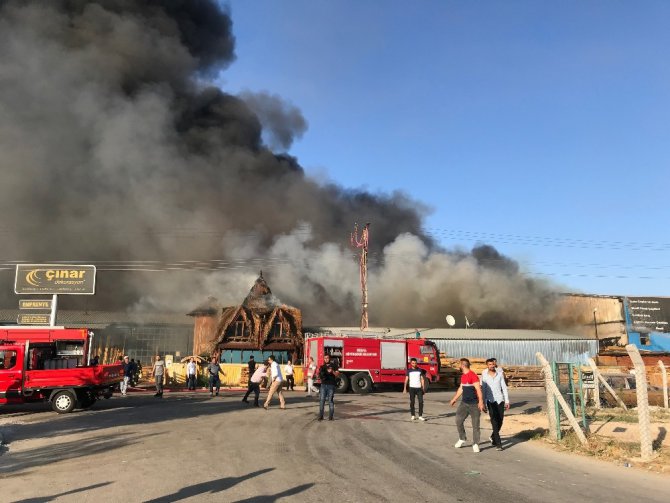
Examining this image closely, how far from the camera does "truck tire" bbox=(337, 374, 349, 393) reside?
71.3 ft

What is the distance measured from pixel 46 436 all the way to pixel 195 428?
9.10 feet

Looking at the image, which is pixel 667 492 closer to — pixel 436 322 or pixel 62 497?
pixel 62 497

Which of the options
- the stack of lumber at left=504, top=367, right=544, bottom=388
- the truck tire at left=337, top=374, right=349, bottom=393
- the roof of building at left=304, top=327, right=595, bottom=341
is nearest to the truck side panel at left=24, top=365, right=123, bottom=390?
the truck tire at left=337, top=374, right=349, bottom=393

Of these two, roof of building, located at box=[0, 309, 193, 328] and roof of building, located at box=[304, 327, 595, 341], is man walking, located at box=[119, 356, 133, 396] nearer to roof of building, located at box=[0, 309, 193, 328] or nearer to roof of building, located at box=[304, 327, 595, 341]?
roof of building, located at box=[304, 327, 595, 341]

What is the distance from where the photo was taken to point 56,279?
2417 centimetres

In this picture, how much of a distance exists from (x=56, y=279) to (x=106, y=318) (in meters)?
17.8

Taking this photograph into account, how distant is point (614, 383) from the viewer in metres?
17.2

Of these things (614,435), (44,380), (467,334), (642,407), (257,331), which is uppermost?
(257,331)

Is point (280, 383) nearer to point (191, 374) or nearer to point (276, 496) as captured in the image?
point (276, 496)

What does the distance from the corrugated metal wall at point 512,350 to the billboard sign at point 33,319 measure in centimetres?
2302

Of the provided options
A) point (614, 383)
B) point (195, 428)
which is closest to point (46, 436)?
point (195, 428)

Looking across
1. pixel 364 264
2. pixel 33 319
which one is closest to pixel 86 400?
pixel 33 319

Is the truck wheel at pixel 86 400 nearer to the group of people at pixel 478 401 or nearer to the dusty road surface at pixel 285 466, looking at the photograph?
the dusty road surface at pixel 285 466

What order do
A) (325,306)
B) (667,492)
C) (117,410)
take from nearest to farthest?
(667,492)
(117,410)
(325,306)
